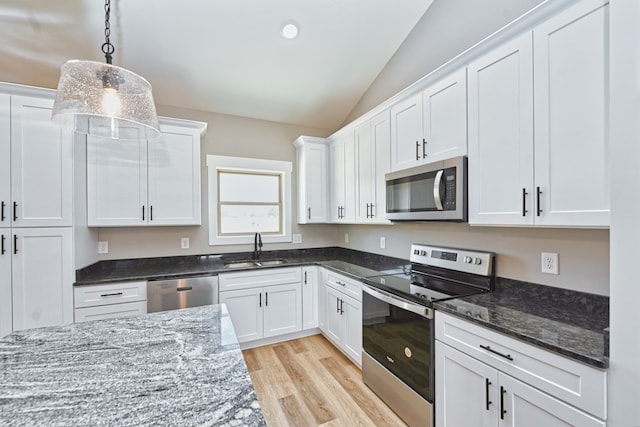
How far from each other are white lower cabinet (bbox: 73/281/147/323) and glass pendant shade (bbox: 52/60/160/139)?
1.55 meters

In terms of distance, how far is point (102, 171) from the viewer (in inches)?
104

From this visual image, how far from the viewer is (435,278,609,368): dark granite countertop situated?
44.7 inches

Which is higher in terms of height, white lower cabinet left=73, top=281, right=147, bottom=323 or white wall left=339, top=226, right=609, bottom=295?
white wall left=339, top=226, right=609, bottom=295

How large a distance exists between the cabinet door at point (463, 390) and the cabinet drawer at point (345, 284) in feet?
3.06

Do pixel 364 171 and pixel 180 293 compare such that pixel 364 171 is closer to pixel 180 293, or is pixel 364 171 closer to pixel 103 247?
pixel 180 293

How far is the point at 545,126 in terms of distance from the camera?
1.43 metres

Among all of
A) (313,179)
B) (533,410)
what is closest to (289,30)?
(313,179)

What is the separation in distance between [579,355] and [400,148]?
5.82ft

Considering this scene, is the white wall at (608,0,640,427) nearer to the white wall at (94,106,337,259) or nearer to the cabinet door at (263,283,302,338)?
the cabinet door at (263,283,302,338)

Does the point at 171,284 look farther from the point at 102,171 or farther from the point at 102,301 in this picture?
the point at 102,171

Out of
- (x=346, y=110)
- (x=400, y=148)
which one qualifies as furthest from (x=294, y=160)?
(x=400, y=148)

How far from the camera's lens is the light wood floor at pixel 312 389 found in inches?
78.9

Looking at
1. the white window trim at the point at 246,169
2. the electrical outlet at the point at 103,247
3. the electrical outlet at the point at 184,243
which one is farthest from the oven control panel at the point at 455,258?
the electrical outlet at the point at 103,247

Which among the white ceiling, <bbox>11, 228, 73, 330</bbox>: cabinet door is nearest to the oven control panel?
the white ceiling
